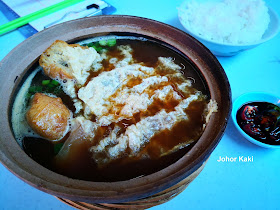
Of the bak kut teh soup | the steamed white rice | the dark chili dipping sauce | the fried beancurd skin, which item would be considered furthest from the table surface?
the steamed white rice

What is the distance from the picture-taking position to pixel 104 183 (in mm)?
1138

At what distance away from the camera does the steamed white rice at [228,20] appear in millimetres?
2363

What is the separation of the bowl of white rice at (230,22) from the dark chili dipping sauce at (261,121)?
2.08 feet

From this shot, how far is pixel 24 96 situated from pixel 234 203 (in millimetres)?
1794

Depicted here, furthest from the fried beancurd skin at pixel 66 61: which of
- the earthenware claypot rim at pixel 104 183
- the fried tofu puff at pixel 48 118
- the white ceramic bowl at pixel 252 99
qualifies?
the white ceramic bowl at pixel 252 99

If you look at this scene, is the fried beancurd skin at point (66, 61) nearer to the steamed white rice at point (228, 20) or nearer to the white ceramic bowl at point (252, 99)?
the steamed white rice at point (228, 20)

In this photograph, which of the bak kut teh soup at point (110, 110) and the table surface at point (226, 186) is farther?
the table surface at point (226, 186)

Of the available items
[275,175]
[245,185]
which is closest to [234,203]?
[245,185]

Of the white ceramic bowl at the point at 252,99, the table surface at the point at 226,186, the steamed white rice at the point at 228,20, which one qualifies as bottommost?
the table surface at the point at 226,186

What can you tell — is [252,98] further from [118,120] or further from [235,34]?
[118,120]

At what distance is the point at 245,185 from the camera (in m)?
1.70

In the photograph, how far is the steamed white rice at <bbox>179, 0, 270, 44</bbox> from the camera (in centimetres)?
236

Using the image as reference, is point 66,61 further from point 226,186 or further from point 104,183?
point 226,186

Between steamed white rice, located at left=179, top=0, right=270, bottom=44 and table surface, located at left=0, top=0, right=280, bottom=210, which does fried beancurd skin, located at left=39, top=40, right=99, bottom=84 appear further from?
steamed white rice, located at left=179, top=0, right=270, bottom=44
